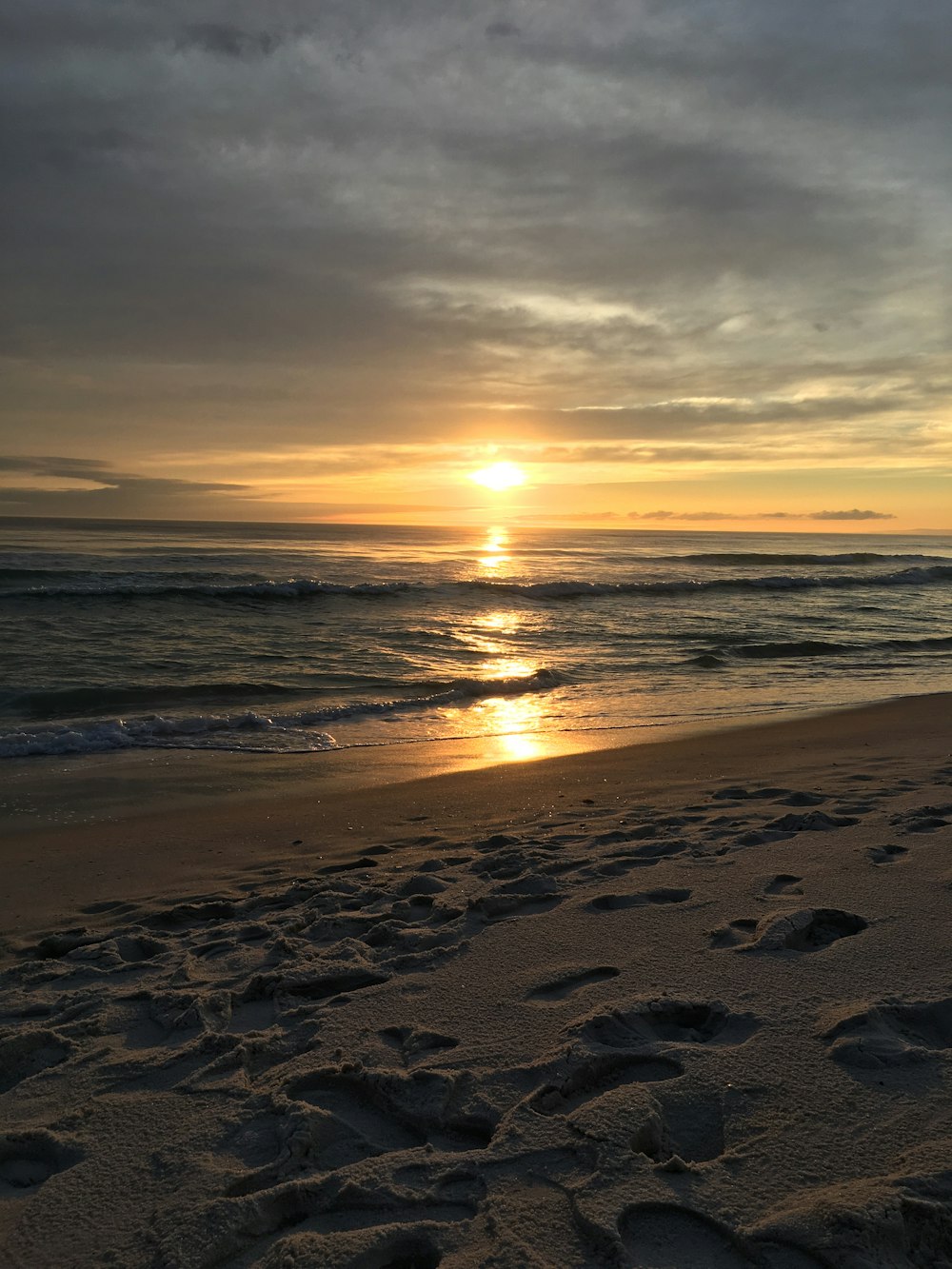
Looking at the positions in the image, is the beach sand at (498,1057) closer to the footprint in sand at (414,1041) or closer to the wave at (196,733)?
the footprint in sand at (414,1041)

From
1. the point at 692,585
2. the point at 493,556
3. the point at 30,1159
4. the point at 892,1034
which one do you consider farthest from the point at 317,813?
the point at 493,556

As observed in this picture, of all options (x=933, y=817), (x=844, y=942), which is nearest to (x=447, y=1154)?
(x=844, y=942)

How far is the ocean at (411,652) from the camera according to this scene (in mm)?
10125

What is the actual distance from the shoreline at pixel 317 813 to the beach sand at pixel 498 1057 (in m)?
0.08

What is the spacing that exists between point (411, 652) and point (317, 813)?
904 cm

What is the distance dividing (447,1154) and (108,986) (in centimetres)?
188

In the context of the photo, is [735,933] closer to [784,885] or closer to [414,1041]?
[784,885]

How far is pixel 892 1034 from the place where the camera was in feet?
8.39

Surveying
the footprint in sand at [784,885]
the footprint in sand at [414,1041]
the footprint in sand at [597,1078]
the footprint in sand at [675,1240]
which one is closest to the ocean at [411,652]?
the footprint in sand at [784,885]

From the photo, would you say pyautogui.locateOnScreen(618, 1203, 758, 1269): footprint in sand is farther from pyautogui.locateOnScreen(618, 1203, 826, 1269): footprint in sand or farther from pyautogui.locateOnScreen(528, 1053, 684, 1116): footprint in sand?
pyautogui.locateOnScreen(528, 1053, 684, 1116): footprint in sand

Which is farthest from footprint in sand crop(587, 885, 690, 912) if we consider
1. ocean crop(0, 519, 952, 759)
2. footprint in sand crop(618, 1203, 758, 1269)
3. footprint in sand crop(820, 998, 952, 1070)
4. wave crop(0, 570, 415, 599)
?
wave crop(0, 570, 415, 599)

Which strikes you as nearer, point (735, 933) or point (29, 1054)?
point (29, 1054)

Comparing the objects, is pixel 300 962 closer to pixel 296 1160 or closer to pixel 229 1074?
pixel 229 1074

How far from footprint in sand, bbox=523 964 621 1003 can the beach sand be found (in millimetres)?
15
